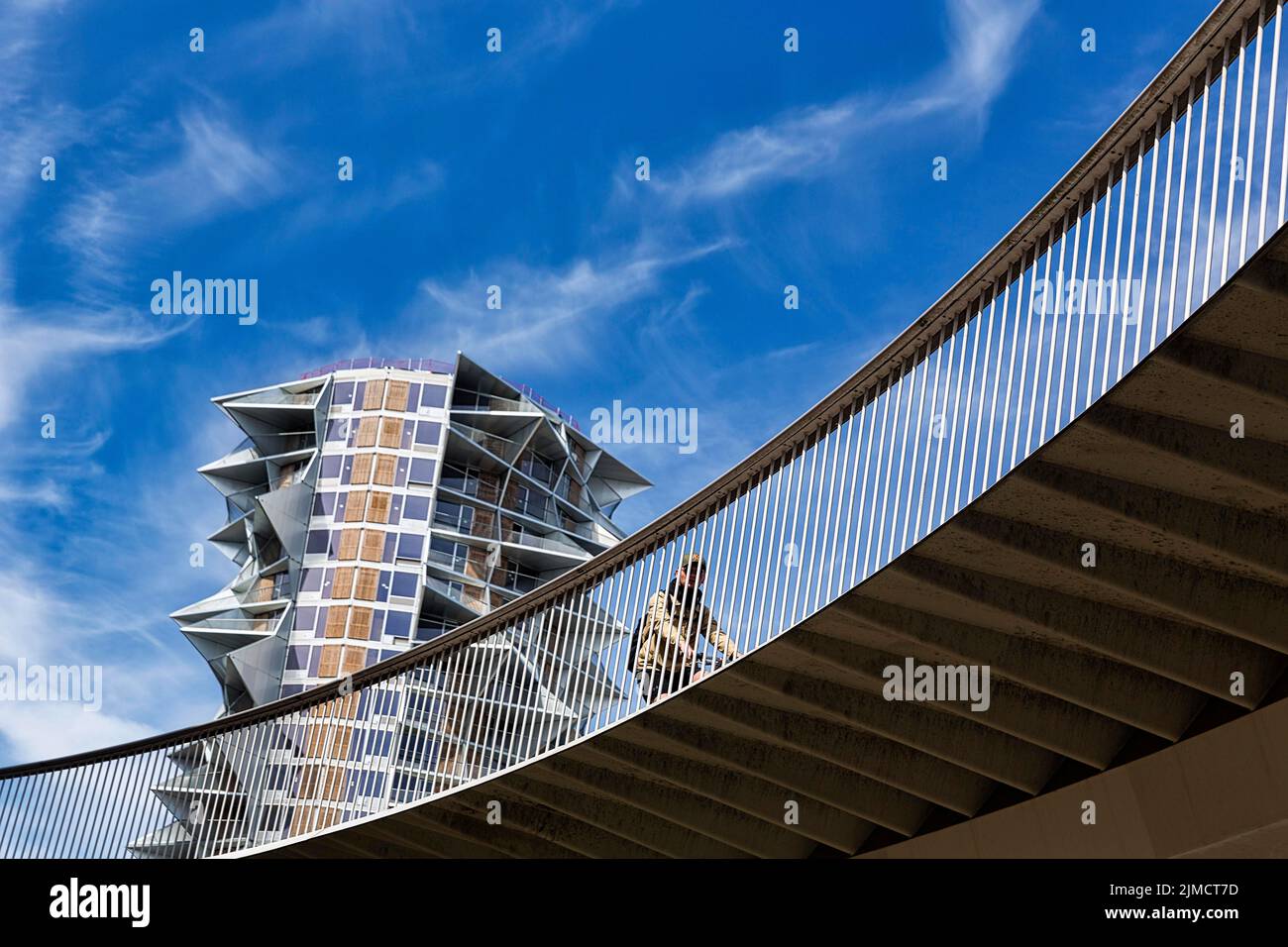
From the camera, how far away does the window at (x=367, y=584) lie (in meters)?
92.8

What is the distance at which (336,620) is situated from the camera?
92125 millimetres

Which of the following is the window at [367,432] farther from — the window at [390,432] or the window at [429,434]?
the window at [429,434]

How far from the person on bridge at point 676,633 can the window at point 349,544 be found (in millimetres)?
81757

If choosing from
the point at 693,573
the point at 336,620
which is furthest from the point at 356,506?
the point at 693,573

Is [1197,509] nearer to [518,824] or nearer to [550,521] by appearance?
[518,824]

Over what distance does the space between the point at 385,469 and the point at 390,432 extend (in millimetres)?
2605

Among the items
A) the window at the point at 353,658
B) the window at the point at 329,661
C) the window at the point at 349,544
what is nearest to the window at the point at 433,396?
the window at the point at 349,544

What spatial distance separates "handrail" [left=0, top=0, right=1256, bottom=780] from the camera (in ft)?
29.7

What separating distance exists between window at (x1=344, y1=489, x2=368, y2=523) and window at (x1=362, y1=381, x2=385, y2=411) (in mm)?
6202

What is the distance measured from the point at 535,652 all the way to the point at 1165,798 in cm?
666

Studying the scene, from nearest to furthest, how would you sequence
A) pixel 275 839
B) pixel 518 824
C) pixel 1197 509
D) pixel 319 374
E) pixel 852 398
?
pixel 1197 509
pixel 852 398
pixel 518 824
pixel 275 839
pixel 319 374

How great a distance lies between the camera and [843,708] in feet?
45.4

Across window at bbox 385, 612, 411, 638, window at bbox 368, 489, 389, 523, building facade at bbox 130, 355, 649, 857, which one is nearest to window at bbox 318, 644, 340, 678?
building facade at bbox 130, 355, 649, 857
